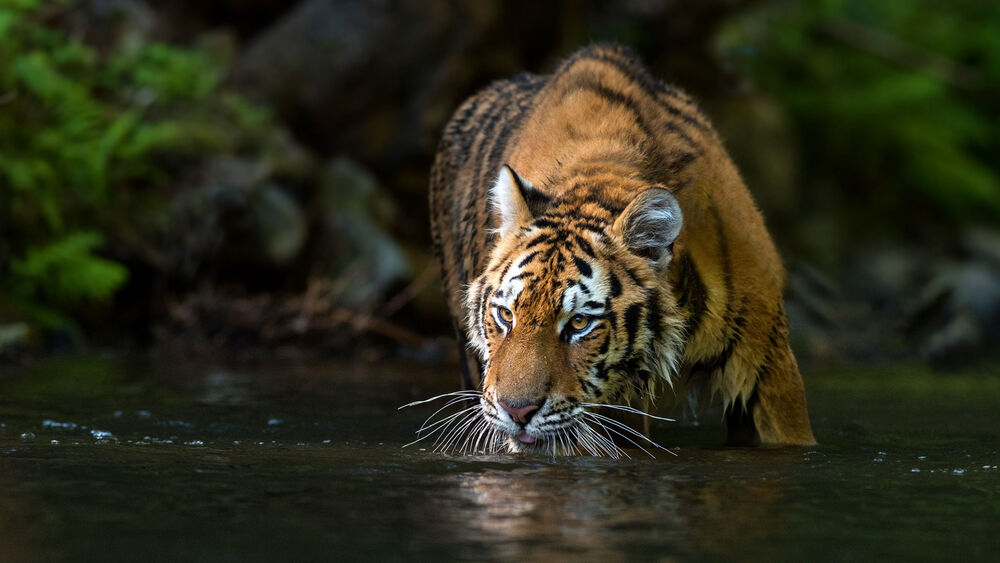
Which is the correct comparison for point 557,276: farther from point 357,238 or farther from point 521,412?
point 357,238

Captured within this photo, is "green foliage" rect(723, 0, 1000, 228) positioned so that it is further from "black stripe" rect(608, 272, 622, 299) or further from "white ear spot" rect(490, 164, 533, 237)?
"black stripe" rect(608, 272, 622, 299)

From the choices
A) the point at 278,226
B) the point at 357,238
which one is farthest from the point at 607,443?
the point at 357,238

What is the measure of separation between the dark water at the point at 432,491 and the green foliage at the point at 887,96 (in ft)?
31.7

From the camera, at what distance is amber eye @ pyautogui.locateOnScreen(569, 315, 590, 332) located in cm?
475

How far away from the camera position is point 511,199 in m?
5.05

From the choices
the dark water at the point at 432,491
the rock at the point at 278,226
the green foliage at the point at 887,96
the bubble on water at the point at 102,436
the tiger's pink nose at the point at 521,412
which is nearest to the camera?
the dark water at the point at 432,491

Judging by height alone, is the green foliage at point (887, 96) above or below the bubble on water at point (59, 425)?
above

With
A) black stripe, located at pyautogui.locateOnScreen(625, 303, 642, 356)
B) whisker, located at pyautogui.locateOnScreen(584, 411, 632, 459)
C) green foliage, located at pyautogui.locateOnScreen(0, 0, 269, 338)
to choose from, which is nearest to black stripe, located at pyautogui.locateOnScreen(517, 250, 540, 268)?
black stripe, located at pyautogui.locateOnScreen(625, 303, 642, 356)

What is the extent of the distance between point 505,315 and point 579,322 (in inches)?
11.5

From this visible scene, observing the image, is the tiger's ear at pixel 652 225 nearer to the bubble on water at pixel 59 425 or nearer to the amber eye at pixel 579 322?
the amber eye at pixel 579 322

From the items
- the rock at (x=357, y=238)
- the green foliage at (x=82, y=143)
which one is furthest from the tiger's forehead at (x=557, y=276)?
the rock at (x=357, y=238)

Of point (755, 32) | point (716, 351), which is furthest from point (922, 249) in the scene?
point (716, 351)

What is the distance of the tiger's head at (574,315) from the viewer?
4621 millimetres

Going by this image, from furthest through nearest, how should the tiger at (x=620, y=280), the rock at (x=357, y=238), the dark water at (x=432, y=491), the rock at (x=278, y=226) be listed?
1. the rock at (x=357, y=238)
2. the rock at (x=278, y=226)
3. the tiger at (x=620, y=280)
4. the dark water at (x=432, y=491)
